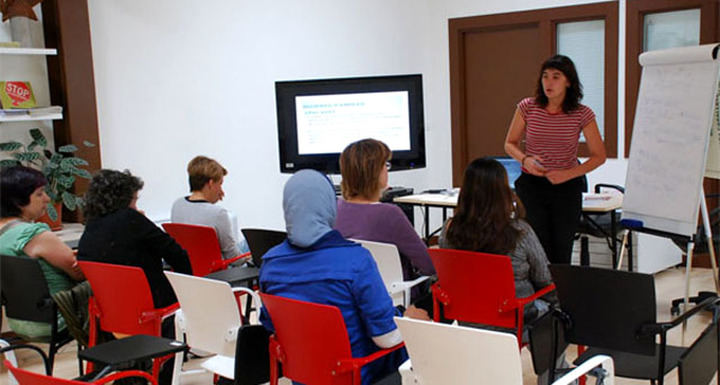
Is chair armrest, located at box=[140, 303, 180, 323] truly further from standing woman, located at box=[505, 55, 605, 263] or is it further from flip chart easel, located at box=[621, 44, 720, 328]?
flip chart easel, located at box=[621, 44, 720, 328]

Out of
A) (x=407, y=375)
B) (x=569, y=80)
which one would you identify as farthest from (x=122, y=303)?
(x=569, y=80)

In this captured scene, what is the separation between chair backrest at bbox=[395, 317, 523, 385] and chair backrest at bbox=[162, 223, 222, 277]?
2.04 meters

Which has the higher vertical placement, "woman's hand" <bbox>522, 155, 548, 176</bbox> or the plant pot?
"woman's hand" <bbox>522, 155, 548, 176</bbox>

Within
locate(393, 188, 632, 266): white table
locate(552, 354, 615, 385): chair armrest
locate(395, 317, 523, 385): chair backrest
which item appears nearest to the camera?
locate(395, 317, 523, 385): chair backrest

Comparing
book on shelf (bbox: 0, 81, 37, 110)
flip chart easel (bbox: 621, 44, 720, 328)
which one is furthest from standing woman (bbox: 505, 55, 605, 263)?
book on shelf (bbox: 0, 81, 37, 110)

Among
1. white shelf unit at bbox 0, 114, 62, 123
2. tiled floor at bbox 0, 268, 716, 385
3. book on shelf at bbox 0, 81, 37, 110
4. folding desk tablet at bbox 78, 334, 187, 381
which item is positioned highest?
book on shelf at bbox 0, 81, 37, 110

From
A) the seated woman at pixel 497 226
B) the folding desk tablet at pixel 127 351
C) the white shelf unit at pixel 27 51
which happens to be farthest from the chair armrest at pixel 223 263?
the white shelf unit at pixel 27 51

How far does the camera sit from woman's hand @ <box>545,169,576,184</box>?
386cm

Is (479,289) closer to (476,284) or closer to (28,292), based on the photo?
(476,284)

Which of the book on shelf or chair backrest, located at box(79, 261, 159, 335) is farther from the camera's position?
the book on shelf

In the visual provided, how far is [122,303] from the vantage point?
9.93 feet

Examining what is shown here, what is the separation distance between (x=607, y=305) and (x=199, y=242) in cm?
222

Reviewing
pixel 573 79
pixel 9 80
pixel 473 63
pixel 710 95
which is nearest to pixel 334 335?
pixel 573 79

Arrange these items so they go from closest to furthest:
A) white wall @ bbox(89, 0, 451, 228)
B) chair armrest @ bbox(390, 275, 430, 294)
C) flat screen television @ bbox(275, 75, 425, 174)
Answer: chair armrest @ bbox(390, 275, 430, 294) < white wall @ bbox(89, 0, 451, 228) < flat screen television @ bbox(275, 75, 425, 174)
